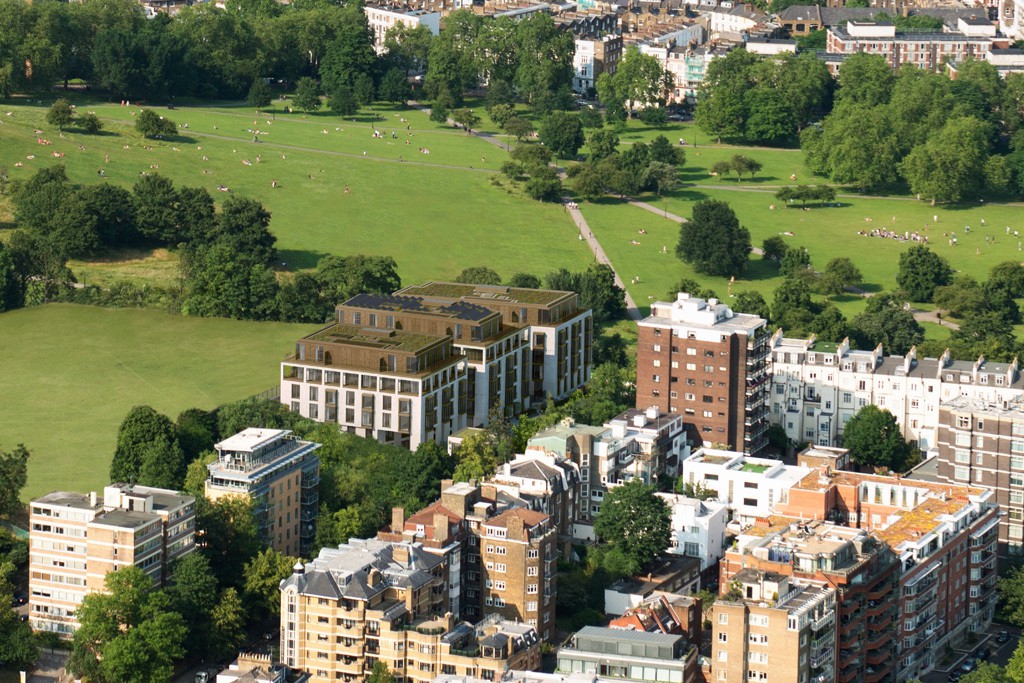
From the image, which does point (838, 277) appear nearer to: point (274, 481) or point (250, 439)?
point (250, 439)

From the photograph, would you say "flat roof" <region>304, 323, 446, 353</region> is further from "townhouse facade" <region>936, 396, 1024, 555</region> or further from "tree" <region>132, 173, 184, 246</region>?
"tree" <region>132, 173, 184, 246</region>

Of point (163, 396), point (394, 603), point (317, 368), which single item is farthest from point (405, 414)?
point (394, 603)

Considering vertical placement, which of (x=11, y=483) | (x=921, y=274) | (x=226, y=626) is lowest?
(x=226, y=626)

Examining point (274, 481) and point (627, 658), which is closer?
point (627, 658)

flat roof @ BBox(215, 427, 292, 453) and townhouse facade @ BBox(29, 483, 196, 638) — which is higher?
flat roof @ BBox(215, 427, 292, 453)

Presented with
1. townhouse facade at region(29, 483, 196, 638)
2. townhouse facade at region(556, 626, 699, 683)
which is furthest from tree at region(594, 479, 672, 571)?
townhouse facade at region(29, 483, 196, 638)

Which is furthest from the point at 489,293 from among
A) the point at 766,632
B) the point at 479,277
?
the point at 766,632
